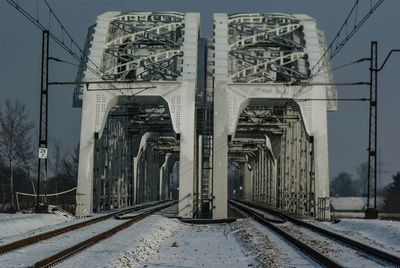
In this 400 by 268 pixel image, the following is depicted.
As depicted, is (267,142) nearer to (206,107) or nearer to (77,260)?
(206,107)

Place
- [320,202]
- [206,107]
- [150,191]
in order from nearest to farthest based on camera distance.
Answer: [320,202], [206,107], [150,191]

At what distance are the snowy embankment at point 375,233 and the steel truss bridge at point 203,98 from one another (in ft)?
29.1

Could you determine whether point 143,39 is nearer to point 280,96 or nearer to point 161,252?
point 280,96

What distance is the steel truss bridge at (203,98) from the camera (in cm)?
3825

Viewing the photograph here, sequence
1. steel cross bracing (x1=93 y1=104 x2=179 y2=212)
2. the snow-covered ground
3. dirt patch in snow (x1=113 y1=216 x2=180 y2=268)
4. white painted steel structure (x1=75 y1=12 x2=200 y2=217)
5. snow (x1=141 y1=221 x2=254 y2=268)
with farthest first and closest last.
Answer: steel cross bracing (x1=93 y1=104 x2=179 y2=212), white painted steel structure (x1=75 y1=12 x2=200 y2=217), snow (x1=141 y1=221 x2=254 y2=268), the snow-covered ground, dirt patch in snow (x1=113 y1=216 x2=180 y2=268)

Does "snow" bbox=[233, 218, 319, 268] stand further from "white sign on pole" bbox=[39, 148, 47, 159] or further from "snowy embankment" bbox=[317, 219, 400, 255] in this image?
"white sign on pole" bbox=[39, 148, 47, 159]

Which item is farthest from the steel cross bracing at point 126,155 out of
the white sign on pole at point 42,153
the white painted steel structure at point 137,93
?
the white sign on pole at point 42,153

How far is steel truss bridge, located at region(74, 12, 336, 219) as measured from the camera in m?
38.2

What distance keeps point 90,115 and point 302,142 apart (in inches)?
651

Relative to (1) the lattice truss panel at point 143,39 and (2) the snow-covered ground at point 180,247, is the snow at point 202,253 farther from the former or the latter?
(1) the lattice truss panel at point 143,39

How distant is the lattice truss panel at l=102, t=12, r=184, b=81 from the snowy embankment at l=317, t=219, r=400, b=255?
1739 cm

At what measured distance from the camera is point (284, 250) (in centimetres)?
1805

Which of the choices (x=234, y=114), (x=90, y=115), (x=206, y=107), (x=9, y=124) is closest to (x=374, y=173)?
(x=234, y=114)

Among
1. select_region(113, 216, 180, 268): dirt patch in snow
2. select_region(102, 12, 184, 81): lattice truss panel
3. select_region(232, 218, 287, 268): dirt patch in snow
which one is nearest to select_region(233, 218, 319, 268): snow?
select_region(232, 218, 287, 268): dirt patch in snow
